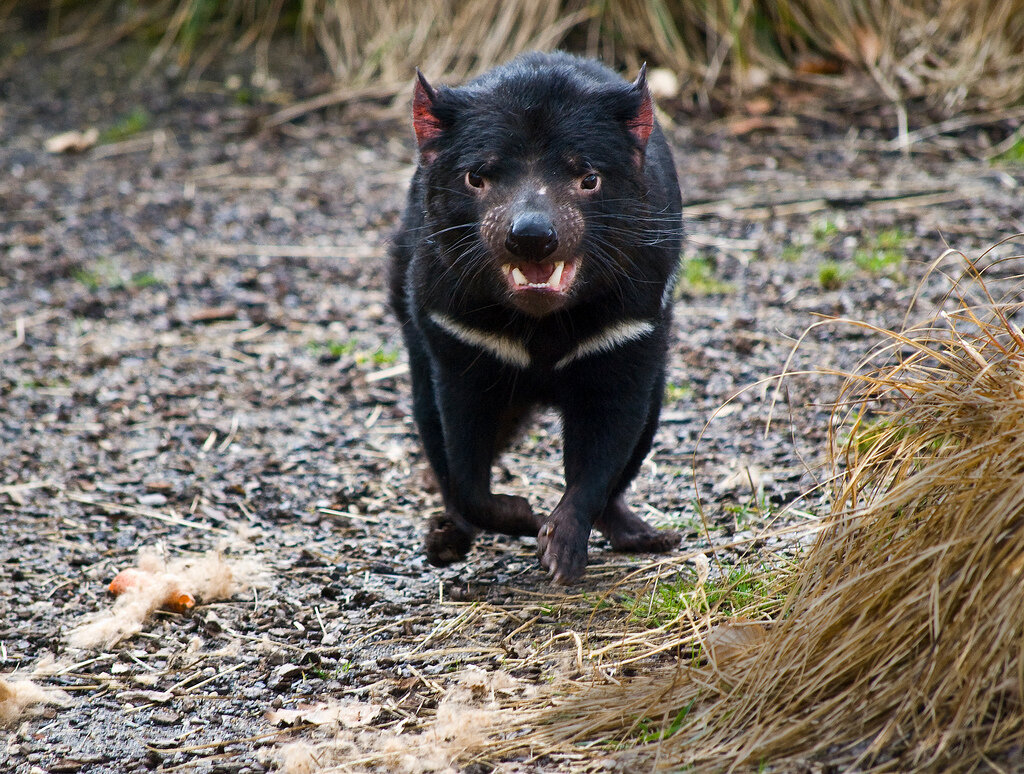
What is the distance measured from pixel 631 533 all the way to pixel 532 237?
960 mm

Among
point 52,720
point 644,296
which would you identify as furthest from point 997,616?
point 52,720

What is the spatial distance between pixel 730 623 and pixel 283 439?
2.14 m

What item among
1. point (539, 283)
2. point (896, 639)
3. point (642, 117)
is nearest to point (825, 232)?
point (642, 117)

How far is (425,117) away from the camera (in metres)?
2.67

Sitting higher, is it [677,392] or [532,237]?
[532,237]

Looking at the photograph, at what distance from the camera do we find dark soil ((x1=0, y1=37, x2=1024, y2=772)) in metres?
2.51

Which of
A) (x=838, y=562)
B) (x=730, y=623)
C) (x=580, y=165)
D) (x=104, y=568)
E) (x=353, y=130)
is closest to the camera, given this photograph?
(x=838, y=562)

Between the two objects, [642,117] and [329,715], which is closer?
[329,715]

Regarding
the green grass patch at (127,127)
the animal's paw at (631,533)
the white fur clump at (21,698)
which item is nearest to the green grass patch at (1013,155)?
the animal's paw at (631,533)

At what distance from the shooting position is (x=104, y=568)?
2.99 meters

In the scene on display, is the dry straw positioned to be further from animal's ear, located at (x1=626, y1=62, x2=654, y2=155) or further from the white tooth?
animal's ear, located at (x1=626, y1=62, x2=654, y2=155)

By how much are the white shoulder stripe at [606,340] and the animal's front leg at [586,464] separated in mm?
100

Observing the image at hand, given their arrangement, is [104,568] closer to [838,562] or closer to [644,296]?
[644,296]

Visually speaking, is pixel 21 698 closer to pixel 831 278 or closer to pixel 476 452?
pixel 476 452
